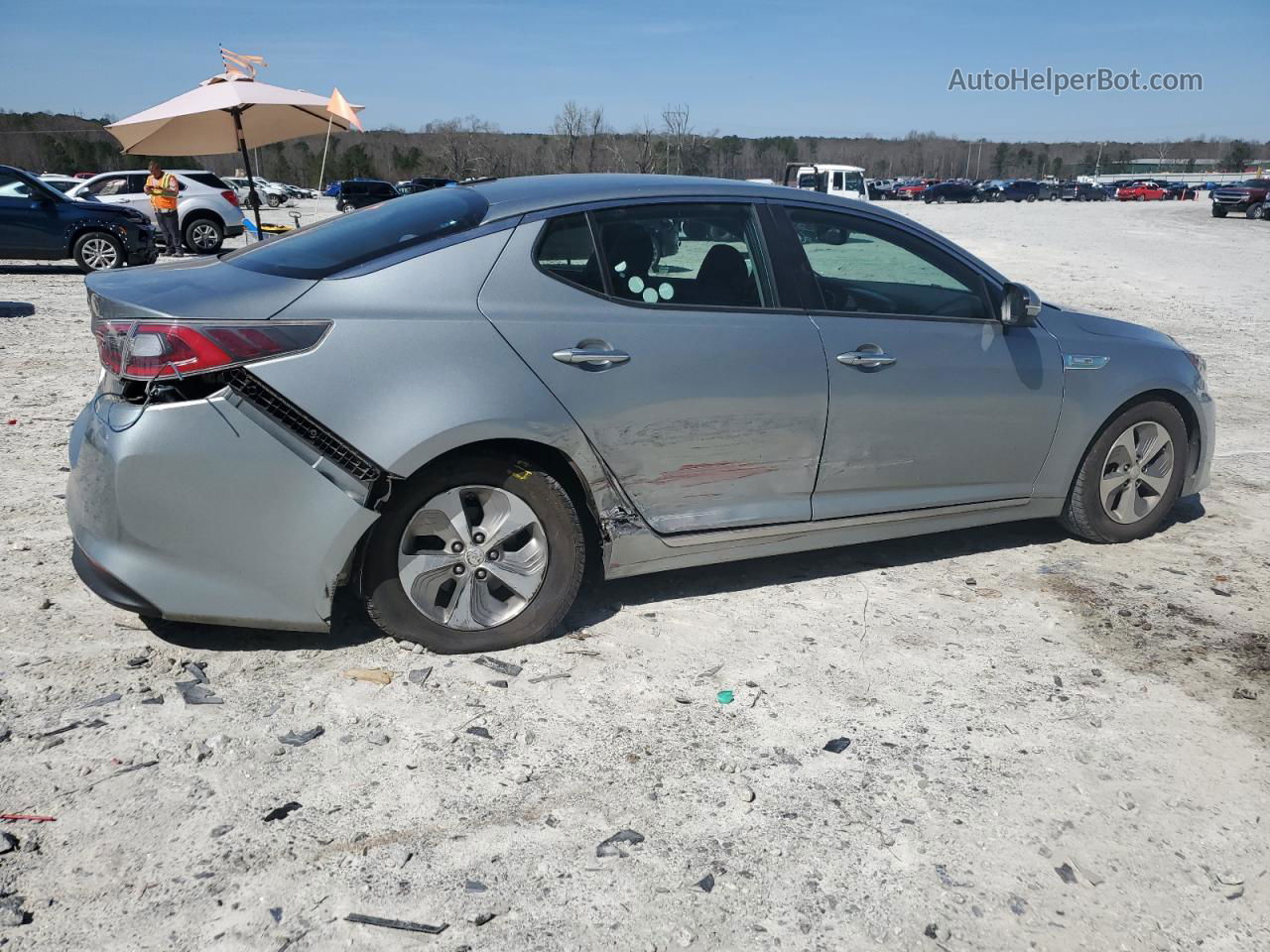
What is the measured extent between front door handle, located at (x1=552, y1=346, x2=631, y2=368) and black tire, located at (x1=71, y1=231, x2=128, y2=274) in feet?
51.1

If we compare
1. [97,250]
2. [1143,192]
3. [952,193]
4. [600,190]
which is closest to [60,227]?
[97,250]

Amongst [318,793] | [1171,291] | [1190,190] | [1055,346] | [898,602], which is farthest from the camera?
[1190,190]

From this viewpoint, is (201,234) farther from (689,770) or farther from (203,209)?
(689,770)

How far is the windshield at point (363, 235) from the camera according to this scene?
3.54 metres

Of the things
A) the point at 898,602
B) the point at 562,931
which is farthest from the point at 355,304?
the point at 898,602

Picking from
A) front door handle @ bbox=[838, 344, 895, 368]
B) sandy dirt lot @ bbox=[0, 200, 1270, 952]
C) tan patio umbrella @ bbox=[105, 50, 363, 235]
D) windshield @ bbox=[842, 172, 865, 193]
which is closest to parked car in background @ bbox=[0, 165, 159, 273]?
tan patio umbrella @ bbox=[105, 50, 363, 235]

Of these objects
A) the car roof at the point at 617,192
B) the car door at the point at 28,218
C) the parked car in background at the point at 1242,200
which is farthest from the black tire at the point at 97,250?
the parked car in background at the point at 1242,200

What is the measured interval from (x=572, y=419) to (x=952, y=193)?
280 ft

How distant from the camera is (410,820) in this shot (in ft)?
9.25

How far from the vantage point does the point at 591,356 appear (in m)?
3.62

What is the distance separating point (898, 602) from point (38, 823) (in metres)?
3.18

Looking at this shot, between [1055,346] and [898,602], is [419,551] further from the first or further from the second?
[1055,346]

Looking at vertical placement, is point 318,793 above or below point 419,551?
below

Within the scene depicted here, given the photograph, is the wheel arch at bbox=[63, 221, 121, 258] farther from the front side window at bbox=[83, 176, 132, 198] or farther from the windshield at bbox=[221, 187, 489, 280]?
the windshield at bbox=[221, 187, 489, 280]
